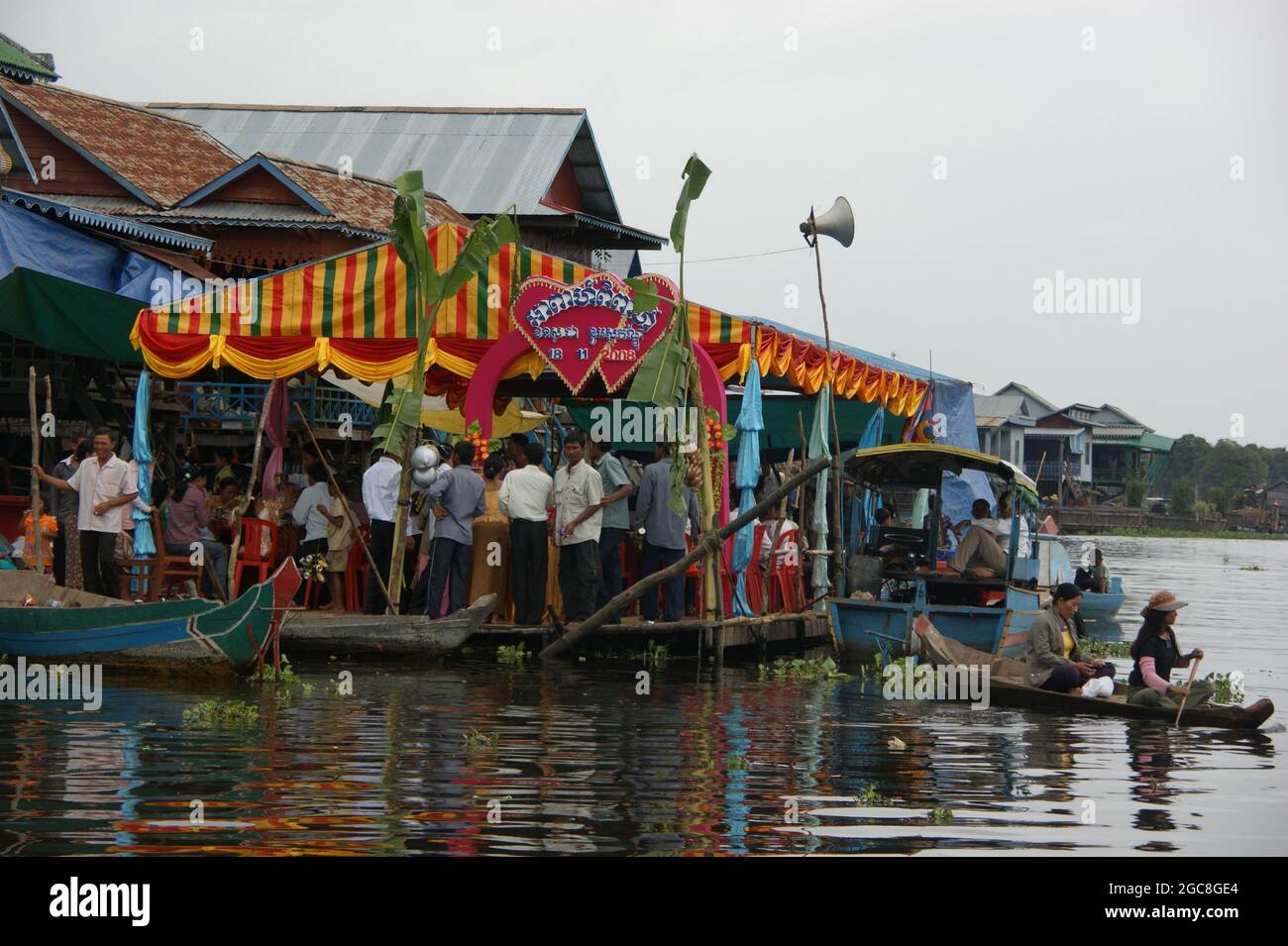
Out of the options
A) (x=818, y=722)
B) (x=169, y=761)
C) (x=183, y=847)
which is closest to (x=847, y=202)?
(x=818, y=722)

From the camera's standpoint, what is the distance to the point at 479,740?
412 inches

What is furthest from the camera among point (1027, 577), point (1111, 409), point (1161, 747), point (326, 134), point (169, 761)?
point (1111, 409)

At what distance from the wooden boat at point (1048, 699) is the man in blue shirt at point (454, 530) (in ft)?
14.7

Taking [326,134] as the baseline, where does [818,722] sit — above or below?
below

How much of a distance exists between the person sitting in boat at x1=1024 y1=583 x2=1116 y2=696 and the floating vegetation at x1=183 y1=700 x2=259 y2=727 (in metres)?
6.37

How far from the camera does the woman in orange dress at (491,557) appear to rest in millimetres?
15828

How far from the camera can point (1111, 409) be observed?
75.6 meters

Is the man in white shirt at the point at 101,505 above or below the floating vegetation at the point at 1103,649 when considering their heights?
above

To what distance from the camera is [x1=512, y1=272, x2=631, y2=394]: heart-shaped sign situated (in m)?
15.7

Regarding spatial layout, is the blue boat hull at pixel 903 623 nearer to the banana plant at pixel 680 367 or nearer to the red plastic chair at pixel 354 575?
the banana plant at pixel 680 367

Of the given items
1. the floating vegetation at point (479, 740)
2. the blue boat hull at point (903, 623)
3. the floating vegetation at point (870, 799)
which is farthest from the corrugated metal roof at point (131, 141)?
the floating vegetation at point (870, 799)

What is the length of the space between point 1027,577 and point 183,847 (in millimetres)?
12209
